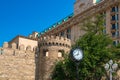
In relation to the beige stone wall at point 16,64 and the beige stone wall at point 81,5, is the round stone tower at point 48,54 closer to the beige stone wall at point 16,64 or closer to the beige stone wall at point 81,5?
the beige stone wall at point 16,64

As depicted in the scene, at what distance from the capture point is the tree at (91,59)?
38.0 metres

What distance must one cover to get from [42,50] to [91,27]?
8.63 meters

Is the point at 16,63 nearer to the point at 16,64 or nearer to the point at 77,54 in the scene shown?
the point at 16,64

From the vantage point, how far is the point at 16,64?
43.6 m

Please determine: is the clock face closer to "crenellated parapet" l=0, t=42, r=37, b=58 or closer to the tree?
the tree

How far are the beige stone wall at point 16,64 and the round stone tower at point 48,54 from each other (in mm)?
1135

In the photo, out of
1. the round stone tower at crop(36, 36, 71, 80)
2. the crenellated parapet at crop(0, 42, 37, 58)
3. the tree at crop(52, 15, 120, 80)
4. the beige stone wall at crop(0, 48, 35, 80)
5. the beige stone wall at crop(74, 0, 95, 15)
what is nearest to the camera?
the tree at crop(52, 15, 120, 80)

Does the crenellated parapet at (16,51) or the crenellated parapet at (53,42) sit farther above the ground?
the crenellated parapet at (53,42)

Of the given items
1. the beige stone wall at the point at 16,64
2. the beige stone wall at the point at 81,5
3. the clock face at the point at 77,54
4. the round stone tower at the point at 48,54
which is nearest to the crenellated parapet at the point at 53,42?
the round stone tower at the point at 48,54

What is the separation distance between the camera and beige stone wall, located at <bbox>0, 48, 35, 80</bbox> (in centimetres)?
4252

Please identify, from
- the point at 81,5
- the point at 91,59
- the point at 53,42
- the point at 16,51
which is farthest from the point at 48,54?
the point at 81,5

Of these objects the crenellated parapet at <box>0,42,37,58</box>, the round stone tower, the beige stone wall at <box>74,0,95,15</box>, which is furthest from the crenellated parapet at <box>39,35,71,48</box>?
the beige stone wall at <box>74,0,95,15</box>

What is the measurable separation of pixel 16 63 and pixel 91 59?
1120 centimetres

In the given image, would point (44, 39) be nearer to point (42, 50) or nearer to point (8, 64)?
point (42, 50)
